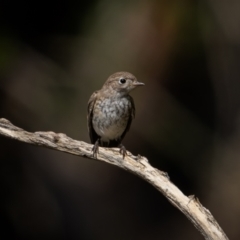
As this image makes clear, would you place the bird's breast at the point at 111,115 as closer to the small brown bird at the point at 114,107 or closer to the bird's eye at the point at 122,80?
the small brown bird at the point at 114,107

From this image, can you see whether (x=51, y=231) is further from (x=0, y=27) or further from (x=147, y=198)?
(x=0, y=27)

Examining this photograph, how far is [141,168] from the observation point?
14.9ft

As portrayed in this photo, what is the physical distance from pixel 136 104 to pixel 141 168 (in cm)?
409

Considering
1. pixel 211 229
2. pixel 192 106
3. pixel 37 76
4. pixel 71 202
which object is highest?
pixel 192 106

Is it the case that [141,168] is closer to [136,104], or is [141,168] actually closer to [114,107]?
[114,107]

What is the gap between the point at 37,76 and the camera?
8.59m

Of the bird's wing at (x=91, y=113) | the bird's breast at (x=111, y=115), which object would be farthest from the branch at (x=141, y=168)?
the bird's wing at (x=91, y=113)

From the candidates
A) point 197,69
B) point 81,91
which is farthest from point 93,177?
point 197,69

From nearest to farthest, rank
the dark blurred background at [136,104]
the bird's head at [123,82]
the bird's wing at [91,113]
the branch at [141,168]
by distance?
the branch at [141,168] < the bird's head at [123,82] < the bird's wing at [91,113] < the dark blurred background at [136,104]

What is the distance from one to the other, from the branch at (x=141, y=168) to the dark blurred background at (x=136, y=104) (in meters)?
3.74

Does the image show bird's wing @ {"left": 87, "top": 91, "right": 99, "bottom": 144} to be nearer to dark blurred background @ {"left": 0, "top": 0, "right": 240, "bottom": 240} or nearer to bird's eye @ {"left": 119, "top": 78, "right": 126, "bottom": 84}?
bird's eye @ {"left": 119, "top": 78, "right": 126, "bottom": 84}

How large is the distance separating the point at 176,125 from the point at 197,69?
2.55 ft

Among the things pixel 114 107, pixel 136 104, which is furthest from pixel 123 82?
pixel 136 104

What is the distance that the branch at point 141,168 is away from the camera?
4211 mm
